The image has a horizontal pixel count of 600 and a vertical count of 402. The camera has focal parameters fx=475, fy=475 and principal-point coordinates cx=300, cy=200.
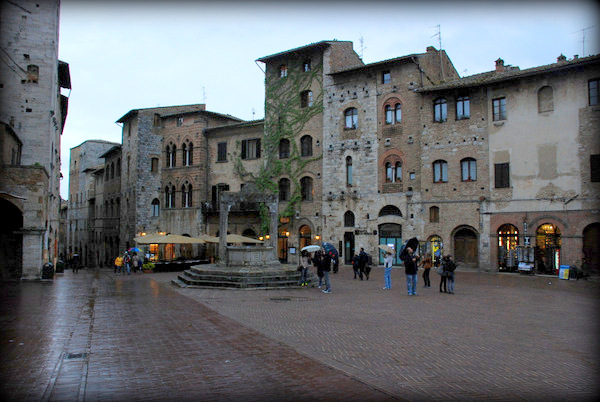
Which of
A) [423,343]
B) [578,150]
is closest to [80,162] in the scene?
[578,150]

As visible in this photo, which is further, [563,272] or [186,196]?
[186,196]

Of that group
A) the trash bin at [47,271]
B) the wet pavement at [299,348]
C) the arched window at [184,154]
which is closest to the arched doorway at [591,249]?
the wet pavement at [299,348]

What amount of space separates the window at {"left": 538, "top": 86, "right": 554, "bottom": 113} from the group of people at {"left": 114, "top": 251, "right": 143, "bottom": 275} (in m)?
26.5

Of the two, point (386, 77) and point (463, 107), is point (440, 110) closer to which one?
point (463, 107)

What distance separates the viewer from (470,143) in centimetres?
2934

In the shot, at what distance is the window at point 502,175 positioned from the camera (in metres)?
27.9

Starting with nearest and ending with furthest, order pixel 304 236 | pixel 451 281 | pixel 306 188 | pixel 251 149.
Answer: pixel 451 281 < pixel 304 236 < pixel 306 188 < pixel 251 149

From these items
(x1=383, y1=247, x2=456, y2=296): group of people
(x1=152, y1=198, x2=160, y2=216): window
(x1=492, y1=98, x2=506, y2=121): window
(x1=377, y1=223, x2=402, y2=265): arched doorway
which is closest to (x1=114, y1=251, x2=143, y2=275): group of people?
(x1=152, y1=198, x2=160, y2=216): window

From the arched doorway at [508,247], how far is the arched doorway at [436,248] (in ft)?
11.3

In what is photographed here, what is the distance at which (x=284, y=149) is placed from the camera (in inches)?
1503

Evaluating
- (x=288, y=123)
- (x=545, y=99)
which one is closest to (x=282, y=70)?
(x=288, y=123)

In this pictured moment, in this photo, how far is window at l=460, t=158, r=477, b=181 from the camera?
29.3m

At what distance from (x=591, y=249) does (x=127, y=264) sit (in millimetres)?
27076

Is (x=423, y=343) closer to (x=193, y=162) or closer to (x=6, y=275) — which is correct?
(x=6, y=275)
